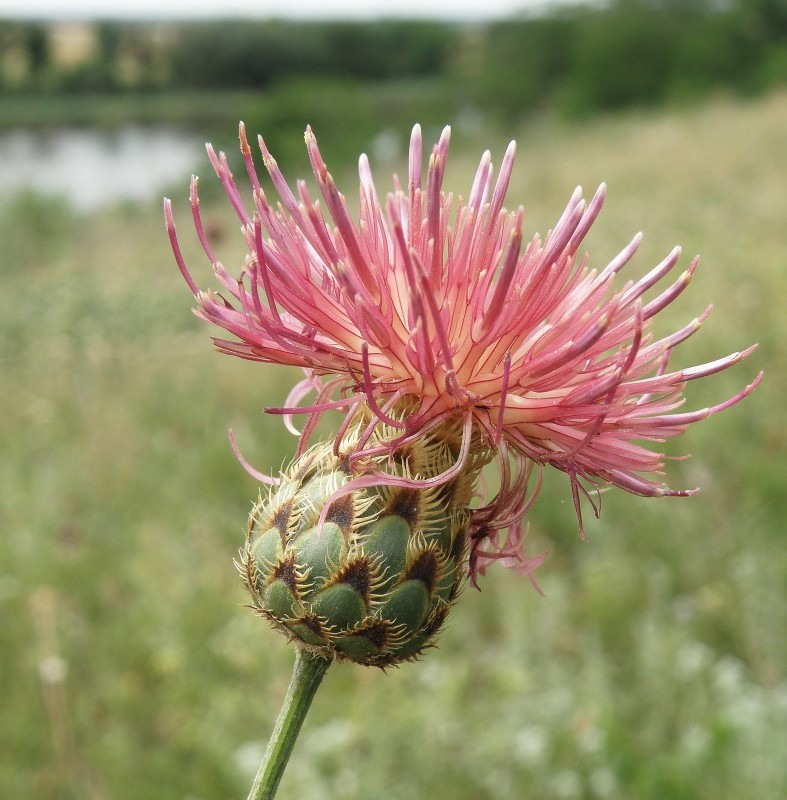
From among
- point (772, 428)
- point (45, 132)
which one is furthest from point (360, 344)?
point (45, 132)

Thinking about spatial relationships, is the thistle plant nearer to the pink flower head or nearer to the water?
the pink flower head

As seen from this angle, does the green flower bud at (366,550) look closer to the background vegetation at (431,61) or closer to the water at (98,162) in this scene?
the water at (98,162)

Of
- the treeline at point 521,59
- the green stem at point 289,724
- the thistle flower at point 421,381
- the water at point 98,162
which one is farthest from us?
the treeline at point 521,59

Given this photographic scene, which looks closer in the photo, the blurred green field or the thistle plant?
the thistle plant

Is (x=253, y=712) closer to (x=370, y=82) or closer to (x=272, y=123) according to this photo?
(x=272, y=123)

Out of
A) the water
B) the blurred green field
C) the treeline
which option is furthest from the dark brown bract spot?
the treeline

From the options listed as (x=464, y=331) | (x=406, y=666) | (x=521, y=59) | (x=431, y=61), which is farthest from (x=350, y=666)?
(x=431, y=61)

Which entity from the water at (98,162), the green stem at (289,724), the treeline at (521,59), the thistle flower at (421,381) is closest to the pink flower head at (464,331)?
the thistle flower at (421,381)
